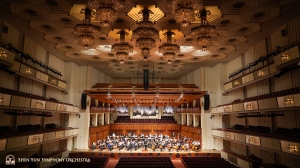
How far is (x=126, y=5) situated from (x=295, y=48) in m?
5.80

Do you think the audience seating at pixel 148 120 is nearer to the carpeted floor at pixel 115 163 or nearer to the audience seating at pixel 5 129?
the carpeted floor at pixel 115 163

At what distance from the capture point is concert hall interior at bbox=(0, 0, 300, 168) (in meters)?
6.96

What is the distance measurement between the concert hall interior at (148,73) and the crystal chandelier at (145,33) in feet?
0.12

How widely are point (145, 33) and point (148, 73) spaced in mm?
5594

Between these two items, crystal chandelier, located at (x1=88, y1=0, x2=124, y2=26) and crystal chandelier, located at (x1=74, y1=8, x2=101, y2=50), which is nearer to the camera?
crystal chandelier, located at (x1=88, y1=0, x2=124, y2=26)

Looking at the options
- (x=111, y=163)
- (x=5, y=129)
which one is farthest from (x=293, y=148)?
(x=5, y=129)

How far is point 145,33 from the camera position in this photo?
666 cm

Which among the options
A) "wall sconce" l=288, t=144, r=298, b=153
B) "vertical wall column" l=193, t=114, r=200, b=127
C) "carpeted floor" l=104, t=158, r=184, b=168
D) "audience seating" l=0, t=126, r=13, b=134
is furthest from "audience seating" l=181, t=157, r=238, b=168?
"audience seating" l=0, t=126, r=13, b=134

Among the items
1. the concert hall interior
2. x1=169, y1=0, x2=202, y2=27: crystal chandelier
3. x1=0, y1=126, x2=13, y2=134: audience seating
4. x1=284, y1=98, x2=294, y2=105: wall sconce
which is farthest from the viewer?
x1=0, y1=126, x2=13, y2=134: audience seating

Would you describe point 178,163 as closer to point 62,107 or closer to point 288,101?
point 288,101

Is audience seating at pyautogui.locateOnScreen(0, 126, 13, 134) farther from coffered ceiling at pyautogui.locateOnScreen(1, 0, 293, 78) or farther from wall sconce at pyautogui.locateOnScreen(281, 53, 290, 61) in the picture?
wall sconce at pyautogui.locateOnScreen(281, 53, 290, 61)

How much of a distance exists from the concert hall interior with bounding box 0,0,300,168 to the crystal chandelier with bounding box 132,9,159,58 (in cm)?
4

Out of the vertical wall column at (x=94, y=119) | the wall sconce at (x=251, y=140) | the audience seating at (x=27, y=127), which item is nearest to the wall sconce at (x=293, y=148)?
the wall sconce at (x=251, y=140)

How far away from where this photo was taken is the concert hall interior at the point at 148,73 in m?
6.96
